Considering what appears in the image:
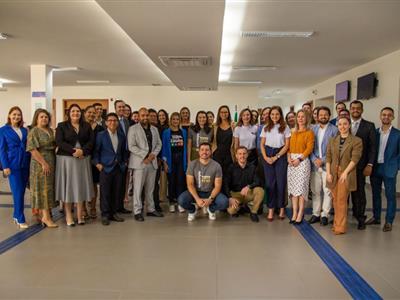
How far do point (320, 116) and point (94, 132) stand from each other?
3018mm

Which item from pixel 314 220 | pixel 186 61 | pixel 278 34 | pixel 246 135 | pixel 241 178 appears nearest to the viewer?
pixel 314 220

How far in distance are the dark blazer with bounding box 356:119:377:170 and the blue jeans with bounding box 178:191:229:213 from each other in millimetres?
1776

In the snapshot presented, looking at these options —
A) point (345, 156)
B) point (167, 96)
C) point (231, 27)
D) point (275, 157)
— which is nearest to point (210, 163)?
point (275, 157)

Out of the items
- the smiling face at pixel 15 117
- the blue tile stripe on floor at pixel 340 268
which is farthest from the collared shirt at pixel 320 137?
the smiling face at pixel 15 117

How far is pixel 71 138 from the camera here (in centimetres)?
377

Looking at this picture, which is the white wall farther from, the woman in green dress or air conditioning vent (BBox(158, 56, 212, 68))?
the woman in green dress

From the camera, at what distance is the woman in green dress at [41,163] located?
3.67 metres

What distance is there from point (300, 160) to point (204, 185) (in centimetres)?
129

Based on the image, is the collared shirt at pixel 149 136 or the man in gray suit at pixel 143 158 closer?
the man in gray suit at pixel 143 158

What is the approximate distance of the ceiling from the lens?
3.66 m

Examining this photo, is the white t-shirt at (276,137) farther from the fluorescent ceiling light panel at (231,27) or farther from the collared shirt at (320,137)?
the fluorescent ceiling light panel at (231,27)

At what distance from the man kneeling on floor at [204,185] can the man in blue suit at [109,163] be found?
90 cm

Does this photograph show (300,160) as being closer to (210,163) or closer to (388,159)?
(388,159)

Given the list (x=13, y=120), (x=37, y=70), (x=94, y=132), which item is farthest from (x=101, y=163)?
(x=37, y=70)
